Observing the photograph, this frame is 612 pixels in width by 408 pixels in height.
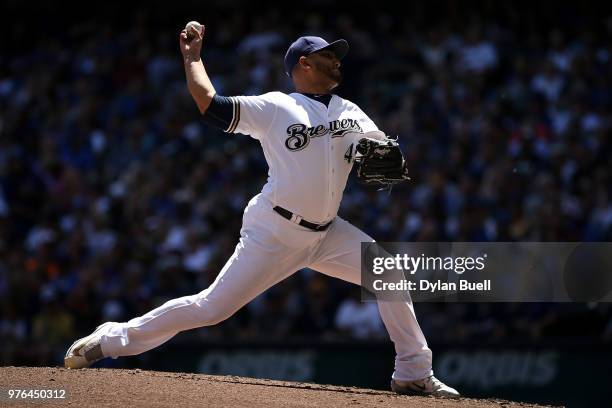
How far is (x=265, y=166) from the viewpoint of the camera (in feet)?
38.4

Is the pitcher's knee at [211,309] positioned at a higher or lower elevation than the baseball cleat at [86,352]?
higher

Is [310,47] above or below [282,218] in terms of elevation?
above

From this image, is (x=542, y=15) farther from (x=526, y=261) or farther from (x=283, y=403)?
(x=283, y=403)

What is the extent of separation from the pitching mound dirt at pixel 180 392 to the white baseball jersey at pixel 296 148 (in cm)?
99

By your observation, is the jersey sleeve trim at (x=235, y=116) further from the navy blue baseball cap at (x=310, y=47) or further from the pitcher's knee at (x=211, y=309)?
the pitcher's knee at (x=211, y=309)

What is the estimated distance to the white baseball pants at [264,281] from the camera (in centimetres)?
589

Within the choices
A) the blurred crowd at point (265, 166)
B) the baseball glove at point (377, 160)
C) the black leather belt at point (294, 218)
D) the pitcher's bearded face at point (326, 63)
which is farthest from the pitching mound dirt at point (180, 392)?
the blurred crowd at point (265, 166)

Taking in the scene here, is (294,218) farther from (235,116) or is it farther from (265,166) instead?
(265,166)

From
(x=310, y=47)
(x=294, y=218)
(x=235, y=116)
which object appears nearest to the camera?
(x=235, y=116)

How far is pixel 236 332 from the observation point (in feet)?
33.3

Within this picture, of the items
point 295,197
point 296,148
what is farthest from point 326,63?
point 295,197

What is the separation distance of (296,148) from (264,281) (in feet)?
2.46

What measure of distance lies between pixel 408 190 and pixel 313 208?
190 inches

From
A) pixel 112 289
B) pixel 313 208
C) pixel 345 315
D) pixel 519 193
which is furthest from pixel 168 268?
pixel 313 208
